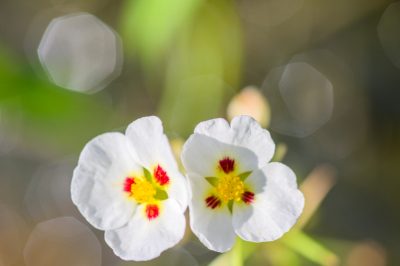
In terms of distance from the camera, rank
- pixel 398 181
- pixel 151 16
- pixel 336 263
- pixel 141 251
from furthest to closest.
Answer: pixel 398 181 < pixel 151 16 < pixel 336 263 < pixel 141 251

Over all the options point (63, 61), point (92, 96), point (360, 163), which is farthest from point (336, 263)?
point (63, 61)

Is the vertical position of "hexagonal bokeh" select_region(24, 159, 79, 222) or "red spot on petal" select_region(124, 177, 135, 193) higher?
"red spot on petal" select_region(124, 177, 135, 193)

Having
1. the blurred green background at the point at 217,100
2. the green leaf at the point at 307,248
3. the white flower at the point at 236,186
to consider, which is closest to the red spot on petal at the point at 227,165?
the white flower at the point at 236,186

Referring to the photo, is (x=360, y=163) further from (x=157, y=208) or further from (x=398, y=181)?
(x=157, y=208)

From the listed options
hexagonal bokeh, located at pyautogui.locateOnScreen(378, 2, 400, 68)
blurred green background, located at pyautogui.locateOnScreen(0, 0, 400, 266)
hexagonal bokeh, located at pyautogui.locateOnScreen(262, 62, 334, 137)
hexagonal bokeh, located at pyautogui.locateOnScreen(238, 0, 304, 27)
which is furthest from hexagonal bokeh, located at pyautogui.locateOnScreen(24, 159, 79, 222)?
hexagonal bokeh, located at pyautogui.locateOnScreen(378, 2, 400, 68)

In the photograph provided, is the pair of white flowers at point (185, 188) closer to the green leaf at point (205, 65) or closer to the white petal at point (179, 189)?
the white petal at point (179, 189)

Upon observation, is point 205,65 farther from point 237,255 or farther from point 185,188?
point 185,188

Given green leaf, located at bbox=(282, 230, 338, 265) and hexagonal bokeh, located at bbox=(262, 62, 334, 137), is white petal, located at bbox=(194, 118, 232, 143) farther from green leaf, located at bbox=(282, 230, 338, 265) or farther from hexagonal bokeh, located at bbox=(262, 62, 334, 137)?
hexagonal bokeh, located at bbox=(262, 62, 334, 137)
